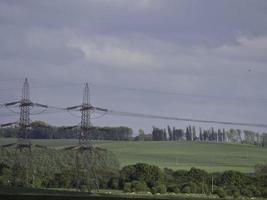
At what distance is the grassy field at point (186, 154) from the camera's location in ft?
471

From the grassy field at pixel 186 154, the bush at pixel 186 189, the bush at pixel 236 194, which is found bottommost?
the bush at pixel 236 194

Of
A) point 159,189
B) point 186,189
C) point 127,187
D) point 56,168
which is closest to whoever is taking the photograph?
point 159,189

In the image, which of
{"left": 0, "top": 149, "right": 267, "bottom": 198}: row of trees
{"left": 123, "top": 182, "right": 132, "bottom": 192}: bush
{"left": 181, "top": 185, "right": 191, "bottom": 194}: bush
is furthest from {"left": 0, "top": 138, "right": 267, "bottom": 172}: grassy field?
{"left": 123, "top": 182, "right": 132, "bottom": 192}: bush

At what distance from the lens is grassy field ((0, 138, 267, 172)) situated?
14362cm

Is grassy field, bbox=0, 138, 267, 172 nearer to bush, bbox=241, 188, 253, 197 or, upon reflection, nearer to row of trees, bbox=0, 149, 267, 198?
row of trees, bbox=0, 149, 267, 198

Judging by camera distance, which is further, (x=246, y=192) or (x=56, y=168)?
(x=56, y=168)

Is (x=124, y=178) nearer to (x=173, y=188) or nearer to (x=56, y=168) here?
(x=173, y=188)

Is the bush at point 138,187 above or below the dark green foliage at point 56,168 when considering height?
below

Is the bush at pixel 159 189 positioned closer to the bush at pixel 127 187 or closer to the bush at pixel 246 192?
the bush at pixel 127 187

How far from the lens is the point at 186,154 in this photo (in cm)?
16012

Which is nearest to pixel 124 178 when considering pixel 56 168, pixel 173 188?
pixel 173 188

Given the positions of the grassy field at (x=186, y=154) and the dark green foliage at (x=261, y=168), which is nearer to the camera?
the dark green foliage at (x=261, y=168)

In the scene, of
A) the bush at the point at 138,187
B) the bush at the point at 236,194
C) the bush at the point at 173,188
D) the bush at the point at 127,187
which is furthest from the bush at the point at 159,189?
the bush at the point at 236,194

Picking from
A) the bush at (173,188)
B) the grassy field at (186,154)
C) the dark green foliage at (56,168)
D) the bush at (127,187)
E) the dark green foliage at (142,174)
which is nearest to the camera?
the bush at (127,187)
